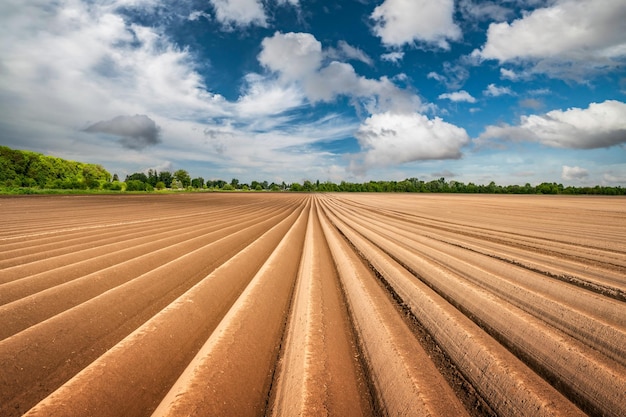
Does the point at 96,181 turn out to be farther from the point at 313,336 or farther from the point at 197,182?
the point at 313,336

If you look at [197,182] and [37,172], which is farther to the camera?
[197,182]

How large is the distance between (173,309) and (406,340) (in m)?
2.83

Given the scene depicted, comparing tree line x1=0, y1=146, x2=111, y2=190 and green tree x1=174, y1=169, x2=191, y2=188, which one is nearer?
tree line x1=0, y1=146, x2=111, y2=190

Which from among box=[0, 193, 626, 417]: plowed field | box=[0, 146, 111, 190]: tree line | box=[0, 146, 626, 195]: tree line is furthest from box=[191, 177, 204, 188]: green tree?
box=[0, 193, 626, 417]: plowed field

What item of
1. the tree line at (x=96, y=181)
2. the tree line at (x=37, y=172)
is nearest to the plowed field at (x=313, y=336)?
the tree line at (x=96, y=181)

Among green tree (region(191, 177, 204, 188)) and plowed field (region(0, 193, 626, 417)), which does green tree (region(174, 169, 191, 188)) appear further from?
plowed field (region(0, 193, 626, 417))

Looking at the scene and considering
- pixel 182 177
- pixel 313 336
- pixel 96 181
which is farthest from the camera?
pixel 182 177

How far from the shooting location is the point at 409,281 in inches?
187

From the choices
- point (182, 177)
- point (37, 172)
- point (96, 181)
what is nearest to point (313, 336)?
point (96, 181)

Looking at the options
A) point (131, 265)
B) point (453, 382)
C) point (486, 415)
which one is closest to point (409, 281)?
point (453, 382)

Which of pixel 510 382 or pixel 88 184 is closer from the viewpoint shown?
pixel 510 382

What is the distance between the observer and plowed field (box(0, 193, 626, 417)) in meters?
2.11

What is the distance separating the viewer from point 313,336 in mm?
3035

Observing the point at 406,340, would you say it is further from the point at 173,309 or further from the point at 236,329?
the point at 173,309
